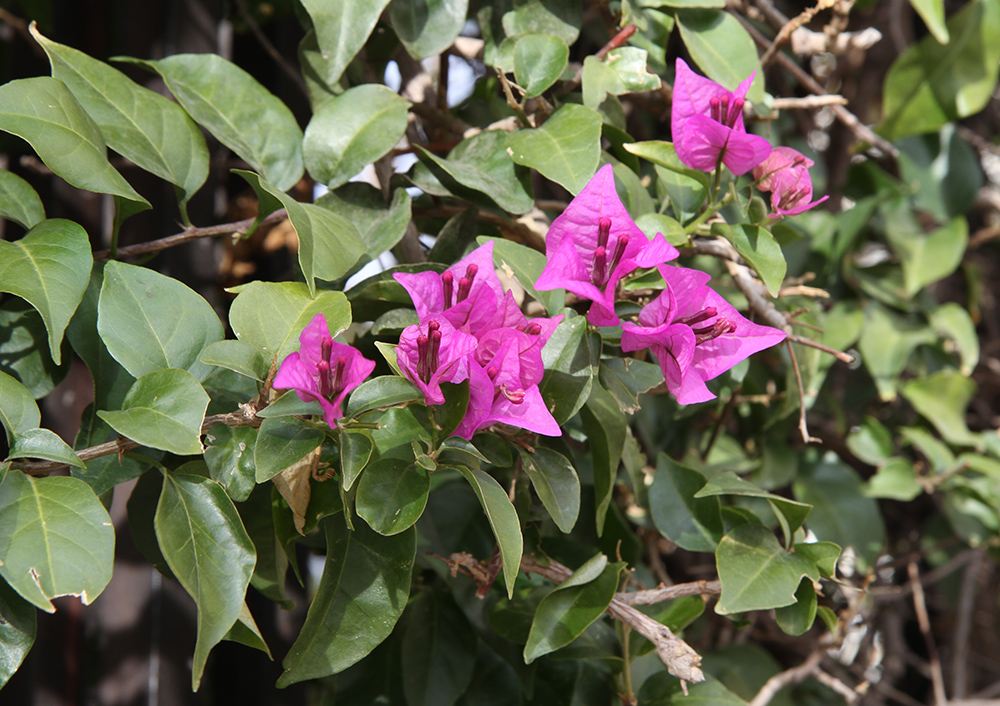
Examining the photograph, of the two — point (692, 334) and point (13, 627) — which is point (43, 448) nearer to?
point (13, 627)

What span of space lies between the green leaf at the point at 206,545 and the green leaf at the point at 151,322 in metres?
0.06

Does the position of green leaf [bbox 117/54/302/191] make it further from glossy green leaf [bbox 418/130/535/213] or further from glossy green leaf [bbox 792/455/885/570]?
glossy green leaf [bbox 792/455/885/570]

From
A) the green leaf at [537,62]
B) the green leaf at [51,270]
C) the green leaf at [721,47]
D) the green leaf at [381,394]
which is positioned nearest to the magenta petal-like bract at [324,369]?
the green leaf at [381,394]

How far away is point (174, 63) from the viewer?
0.52m

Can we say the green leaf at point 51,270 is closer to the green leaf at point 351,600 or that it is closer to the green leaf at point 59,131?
the green leaf at point 59,131

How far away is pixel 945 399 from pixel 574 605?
57 centimetres

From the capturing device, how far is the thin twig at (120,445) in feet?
1.24

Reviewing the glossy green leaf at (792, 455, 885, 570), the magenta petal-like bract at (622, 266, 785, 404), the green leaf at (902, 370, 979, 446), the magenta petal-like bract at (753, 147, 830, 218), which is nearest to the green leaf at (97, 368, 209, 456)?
the magenta petal-like bract at (622, 266, 785, 404)

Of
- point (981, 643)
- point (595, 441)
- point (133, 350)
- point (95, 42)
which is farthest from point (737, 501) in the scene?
point (95, 42)

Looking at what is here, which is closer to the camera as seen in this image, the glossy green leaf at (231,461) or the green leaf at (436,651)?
the glossy green leaf at (231,461)

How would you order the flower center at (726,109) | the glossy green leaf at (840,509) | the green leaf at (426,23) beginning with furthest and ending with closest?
1. the glossy green leaf at (840,509)
2. the green leaf at (426,23)
3. the flower center at (726,109)

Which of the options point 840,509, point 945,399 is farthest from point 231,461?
point 945,399

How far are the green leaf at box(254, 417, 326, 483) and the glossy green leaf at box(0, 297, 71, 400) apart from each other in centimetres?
18

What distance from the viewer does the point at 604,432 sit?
0.47 m
